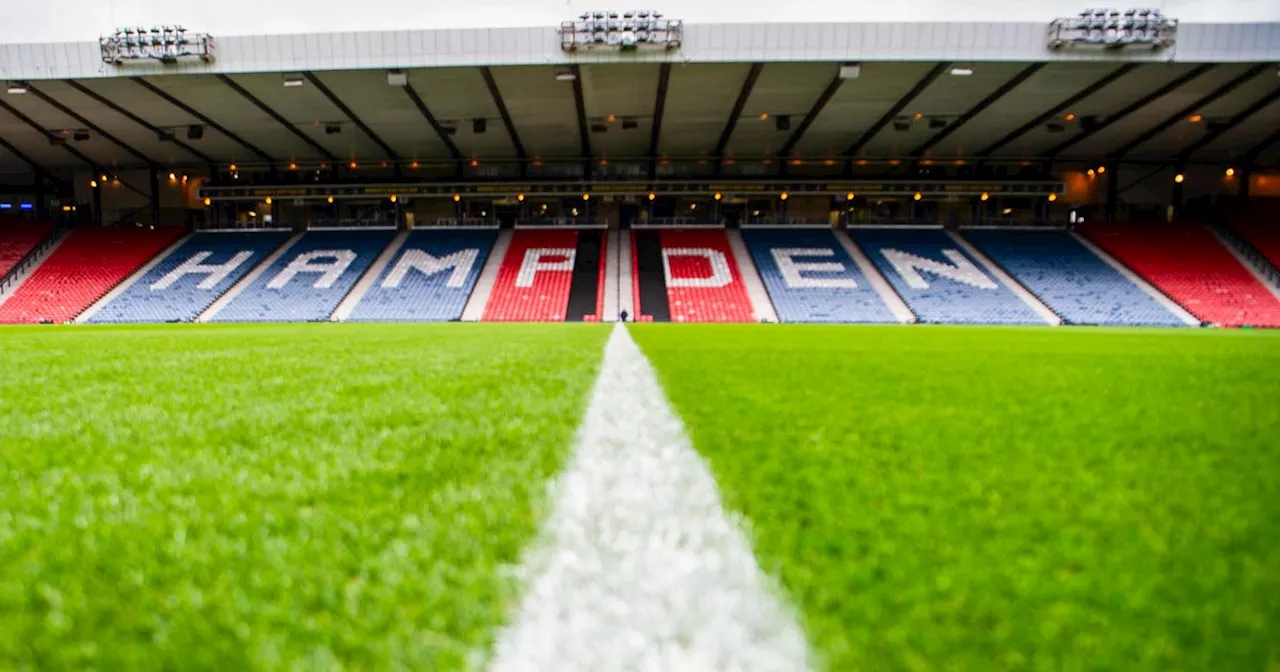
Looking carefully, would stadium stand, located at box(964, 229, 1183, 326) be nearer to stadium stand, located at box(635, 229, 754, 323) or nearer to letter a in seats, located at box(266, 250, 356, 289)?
stadium stand, located at box(635, 229, 754, 323)

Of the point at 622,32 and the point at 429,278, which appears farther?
the point at 429,278

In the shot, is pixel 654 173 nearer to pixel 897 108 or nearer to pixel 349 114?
pixel 897 108

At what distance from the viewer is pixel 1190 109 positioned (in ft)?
70.4

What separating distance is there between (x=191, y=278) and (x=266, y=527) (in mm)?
28892

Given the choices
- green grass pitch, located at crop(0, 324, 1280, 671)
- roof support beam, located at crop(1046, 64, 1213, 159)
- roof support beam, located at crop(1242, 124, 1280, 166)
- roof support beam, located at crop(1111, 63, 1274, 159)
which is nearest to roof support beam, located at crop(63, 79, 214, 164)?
green grass pitch, located at crop(0, 324, 1280, 671)

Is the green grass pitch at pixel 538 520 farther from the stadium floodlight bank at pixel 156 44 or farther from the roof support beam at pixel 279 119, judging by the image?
the roof support beam at pixel 279 119

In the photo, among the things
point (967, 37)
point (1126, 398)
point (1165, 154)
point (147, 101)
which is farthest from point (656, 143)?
point (1126, 398)

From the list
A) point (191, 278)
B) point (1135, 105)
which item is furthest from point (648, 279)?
point (1135, 105)

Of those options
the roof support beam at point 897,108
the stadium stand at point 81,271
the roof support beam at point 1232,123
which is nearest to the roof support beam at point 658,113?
the roof support beam at point 897,108

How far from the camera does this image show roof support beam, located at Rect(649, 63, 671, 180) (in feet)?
63.7

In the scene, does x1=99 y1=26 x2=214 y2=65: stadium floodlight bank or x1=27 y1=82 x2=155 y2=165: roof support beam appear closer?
x1=99 y1=26 x2=214 y2=65: stadium floodlight bank

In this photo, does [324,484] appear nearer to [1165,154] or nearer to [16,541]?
[16,541]

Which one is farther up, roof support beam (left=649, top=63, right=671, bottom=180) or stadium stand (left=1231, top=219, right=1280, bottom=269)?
roof support beam (left=649, top=63, right=671, bottom=180)

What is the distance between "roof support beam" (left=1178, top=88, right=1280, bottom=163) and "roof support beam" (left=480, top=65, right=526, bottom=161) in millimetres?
26763
